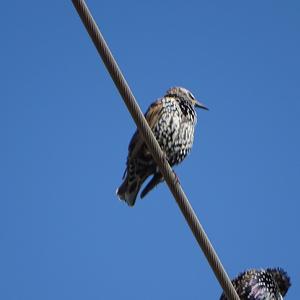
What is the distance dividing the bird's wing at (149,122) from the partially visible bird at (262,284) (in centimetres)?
132

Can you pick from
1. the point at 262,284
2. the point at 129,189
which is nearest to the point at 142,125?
the point at 129,189

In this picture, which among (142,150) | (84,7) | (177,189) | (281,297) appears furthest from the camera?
(281,297)

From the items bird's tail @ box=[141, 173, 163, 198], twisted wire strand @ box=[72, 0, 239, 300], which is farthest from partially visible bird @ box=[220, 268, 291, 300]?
twisted wire strand @ box=[72, 0, 239, 300]

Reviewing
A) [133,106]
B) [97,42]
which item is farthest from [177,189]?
[97,42]

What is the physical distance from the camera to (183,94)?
6824mm

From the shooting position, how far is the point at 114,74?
4203 millimetres

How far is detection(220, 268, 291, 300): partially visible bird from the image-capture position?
21.6 ft

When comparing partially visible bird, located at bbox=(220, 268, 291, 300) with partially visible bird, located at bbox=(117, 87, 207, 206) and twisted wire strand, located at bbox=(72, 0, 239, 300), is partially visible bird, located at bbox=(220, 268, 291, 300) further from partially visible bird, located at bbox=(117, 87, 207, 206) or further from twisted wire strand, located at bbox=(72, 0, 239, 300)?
twisted wire strand, located at bbox=(72, 0, 239, 300)

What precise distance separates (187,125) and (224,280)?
8.21 ft

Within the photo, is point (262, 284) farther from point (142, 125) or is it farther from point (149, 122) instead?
point (142, 125)

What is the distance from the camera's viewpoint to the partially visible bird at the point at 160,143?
6426 millimetres

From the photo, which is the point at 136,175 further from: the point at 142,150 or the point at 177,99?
the point at 177,99

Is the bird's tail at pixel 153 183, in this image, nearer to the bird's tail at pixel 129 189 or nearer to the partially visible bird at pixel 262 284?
the bird's tail at pixel 129 189

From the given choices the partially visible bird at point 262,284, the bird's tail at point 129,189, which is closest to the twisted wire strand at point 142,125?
the bird's tail at point 129,189
